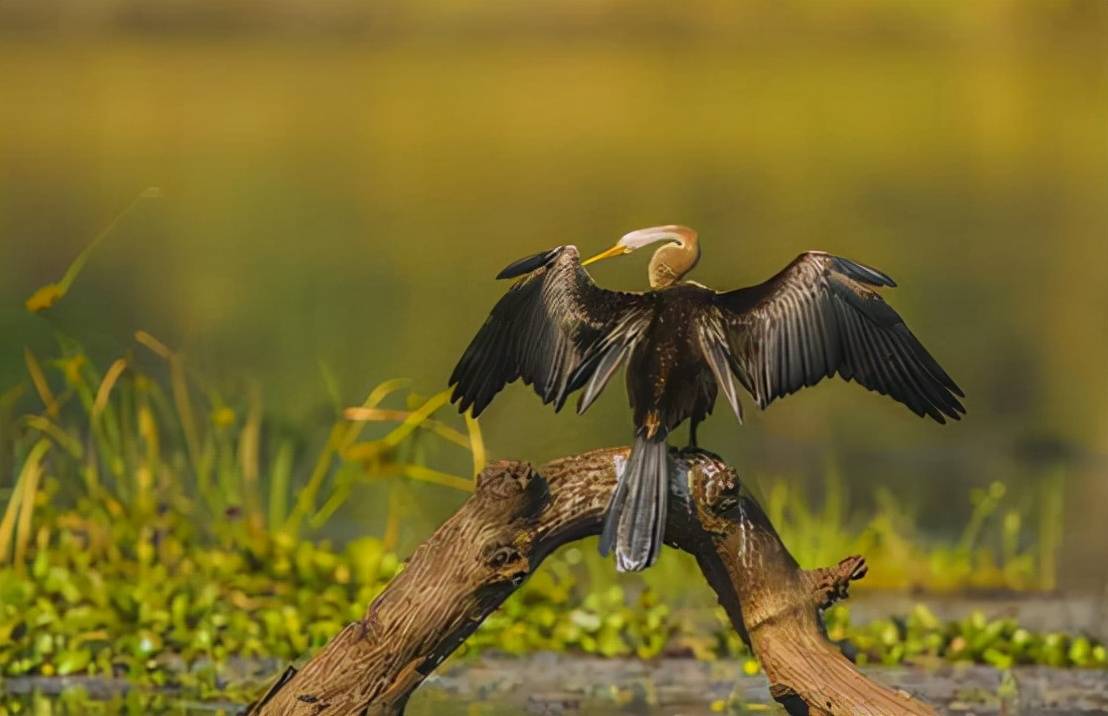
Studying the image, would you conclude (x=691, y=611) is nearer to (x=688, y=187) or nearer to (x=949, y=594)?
(x=949, y=594)

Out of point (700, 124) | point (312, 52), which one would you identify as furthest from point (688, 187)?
point (312, 52)

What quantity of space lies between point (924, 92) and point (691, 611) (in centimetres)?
169

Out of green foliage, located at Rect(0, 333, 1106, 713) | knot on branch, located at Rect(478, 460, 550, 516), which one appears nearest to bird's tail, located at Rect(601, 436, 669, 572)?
knot on branch, located at Rect(478, 460, 550, 516)

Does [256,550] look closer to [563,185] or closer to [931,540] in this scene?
[563,185]

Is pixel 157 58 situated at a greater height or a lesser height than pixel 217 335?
greater

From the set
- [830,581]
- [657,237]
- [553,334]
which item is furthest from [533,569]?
[657,237]

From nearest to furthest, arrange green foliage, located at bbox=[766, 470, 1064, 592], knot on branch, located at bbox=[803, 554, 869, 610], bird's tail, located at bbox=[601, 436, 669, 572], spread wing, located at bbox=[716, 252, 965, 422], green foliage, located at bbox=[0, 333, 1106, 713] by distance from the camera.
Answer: bird's tail, located at bbox=[601, 436, 669, 572]
spread wing, located at bbox=[716, 252, 965, 422]
knot on branch, located at bbox=[803, 554, 869, 610]
green foliage, located at bbox=[0, 333, 1106, 713]
green foliage, located at bbox=[766, 470, 1064, 592]

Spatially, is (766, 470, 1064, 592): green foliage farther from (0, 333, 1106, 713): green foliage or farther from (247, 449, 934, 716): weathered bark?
Answer: (247, 449, 934, 716): weathered bark

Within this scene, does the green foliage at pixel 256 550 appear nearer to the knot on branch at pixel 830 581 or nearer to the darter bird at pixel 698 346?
the knot on branch at pixel 830 581

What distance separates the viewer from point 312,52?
5734 millimetres

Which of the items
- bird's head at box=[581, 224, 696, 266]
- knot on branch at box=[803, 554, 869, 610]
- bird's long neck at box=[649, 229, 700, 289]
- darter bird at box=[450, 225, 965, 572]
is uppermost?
bird's head at box=[581, 224, 696, 266]

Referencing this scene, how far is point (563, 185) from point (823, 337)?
2263mm

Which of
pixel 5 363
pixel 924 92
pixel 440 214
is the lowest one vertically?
pixel 5 363

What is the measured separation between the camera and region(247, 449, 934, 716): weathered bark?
11.7ft
